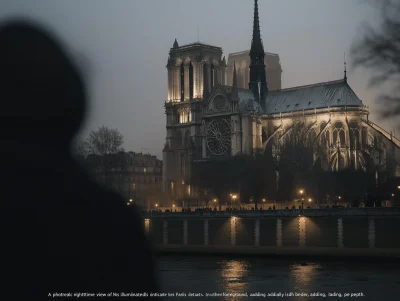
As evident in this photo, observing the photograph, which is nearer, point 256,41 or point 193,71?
point 193,71

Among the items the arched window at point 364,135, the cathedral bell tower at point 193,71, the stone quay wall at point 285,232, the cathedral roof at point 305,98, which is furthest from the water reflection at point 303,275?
the cathedral bell tower at point 193,71

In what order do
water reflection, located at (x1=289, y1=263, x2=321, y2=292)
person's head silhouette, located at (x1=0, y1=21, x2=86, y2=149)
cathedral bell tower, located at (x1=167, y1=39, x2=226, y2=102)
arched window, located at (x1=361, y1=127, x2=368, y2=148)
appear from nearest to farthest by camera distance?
person's head silhouette, located at (x1=0, y1=21, x2=86, y2=149) → water reflection, located at (x1=289, y1=263, x2=321, y2=292) → arched window, located at (x1=361, y1=127, x2=368, y2=148) → cathedral bell tower, located at (x1=167, y1=39, x2=226, y2=102)

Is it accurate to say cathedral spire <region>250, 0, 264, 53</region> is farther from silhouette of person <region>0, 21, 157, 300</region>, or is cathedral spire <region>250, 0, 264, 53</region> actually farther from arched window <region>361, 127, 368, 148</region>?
silhouette of person <region>0, 21, 157, 300</region>

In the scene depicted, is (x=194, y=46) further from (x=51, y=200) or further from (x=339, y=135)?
(x=51, y=200)

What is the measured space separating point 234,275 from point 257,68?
7124 centimetres

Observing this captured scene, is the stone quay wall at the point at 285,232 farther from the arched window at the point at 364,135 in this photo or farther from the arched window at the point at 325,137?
the arched window at the point at 364,135

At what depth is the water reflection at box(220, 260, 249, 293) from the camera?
36.6 m

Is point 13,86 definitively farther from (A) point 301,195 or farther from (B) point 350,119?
(B) point 350,119

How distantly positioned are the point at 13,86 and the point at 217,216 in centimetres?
6150

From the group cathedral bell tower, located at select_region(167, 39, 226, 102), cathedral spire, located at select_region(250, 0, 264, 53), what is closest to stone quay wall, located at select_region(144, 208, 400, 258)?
cathedral bell tower, located at select_region(167, 39, 226, 102)

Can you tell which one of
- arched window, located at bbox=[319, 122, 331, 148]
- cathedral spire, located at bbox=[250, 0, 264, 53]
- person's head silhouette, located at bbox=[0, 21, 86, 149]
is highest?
cathedral spire, located at bbox=[250, 0, 264, 53]

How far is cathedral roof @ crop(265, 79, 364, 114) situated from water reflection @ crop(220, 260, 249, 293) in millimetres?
49288

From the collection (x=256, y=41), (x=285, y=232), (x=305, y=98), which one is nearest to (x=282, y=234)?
(x=285, y=232)

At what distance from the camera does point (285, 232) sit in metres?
58.7
